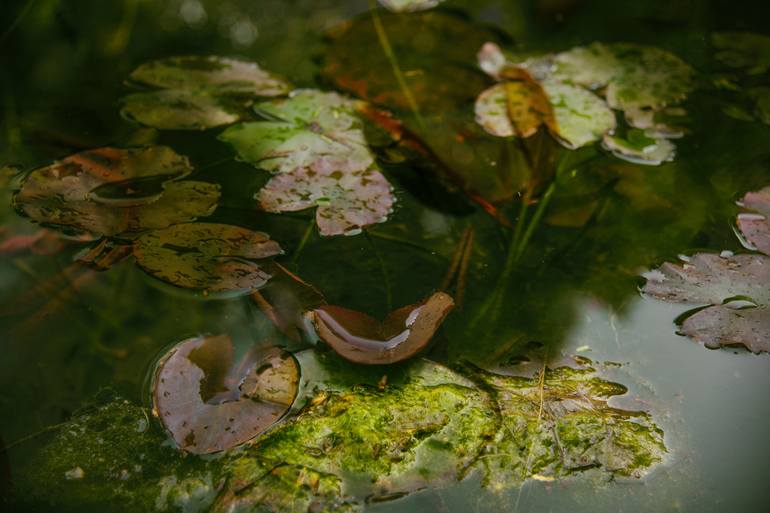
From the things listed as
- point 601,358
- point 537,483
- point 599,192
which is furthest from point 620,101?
point 537,483


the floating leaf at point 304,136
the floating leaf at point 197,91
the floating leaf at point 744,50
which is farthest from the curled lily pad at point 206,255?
the floating leaf at point 744,50

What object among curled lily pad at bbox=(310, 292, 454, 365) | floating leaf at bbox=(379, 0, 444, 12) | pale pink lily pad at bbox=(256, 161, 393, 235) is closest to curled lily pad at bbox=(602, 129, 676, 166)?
pale pink lily pad at bbox=(256, 161, 393, 235)

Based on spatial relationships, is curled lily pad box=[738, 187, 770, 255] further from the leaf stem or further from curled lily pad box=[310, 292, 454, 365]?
the leaf stem

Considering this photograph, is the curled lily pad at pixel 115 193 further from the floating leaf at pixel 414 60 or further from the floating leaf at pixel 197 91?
the floating leaf at pixel 414 60

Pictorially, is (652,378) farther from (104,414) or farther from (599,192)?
(104,414)

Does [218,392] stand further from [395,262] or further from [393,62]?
[393,62]

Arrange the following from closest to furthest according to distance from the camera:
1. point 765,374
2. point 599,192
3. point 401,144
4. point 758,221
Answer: point 765,374
point 758,221
point 599,192
point 401,144
